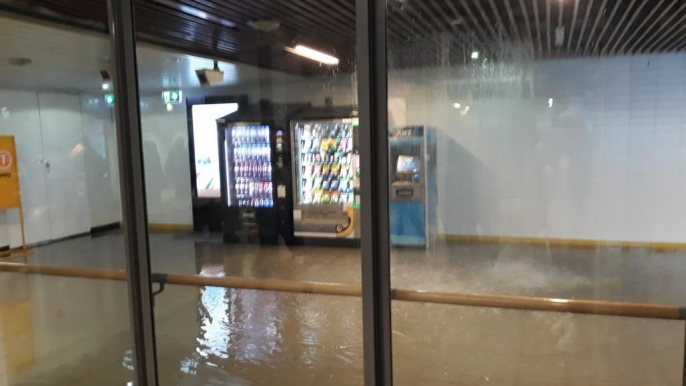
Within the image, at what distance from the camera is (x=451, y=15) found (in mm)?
4648

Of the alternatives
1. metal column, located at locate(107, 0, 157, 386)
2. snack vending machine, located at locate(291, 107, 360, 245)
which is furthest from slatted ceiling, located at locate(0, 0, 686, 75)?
metal column, located at locate(107, 0, 157, 386)

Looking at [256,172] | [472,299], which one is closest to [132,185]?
[472,299]

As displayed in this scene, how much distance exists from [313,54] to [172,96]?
3024 mm

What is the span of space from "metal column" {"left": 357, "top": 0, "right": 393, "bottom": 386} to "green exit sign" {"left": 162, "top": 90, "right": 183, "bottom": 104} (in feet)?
22.3

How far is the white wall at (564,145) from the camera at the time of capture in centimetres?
624

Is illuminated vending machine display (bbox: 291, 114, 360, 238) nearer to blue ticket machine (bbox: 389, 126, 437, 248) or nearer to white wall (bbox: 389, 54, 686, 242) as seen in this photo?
blue ticket machine (bbox: 389, 126, 437, 248)

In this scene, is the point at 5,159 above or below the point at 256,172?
above

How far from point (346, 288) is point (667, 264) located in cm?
492

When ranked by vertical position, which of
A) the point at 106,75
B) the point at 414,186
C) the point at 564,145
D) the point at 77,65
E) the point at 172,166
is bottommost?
the point at 414,186

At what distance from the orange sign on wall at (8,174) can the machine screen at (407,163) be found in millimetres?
5134

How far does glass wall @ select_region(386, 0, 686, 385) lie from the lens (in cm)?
507

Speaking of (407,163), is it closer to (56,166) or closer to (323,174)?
(323,174)

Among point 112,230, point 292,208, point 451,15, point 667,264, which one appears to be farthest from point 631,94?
point 112,230

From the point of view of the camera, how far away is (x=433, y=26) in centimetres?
508
